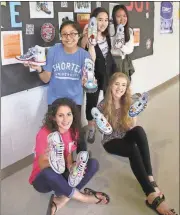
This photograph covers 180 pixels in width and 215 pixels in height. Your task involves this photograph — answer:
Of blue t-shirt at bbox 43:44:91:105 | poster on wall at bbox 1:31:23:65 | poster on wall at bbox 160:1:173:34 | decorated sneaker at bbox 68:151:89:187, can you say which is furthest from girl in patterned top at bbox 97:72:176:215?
poster on wall at bbox 160:1:173:34

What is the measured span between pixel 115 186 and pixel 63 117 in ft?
1.19

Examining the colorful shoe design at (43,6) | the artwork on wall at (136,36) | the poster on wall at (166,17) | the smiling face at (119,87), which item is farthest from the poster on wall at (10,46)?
the poster on wall at (166,17)

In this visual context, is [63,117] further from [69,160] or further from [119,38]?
[119,38]

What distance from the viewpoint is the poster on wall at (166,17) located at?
1.58 metres

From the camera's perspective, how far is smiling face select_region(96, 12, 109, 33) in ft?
3.49

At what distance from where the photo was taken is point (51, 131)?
A: 2.78 ft

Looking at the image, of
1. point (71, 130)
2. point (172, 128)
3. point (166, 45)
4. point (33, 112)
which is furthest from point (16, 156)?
point (166, 45)

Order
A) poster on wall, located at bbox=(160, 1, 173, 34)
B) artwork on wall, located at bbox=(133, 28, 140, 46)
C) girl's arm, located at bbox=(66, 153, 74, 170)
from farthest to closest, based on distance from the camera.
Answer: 1. poster on wall, located at bbox=(160, 1, 173, 34)
2. artwork on wall, located at bbox=(133, 28, 140, 46)
3. girl's arm, located at bbox=(66, 153, 74, 170)

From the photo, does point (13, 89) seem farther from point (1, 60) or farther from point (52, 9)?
point (52, 9)

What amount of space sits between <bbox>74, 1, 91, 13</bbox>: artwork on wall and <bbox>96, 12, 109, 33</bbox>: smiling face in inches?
4.9

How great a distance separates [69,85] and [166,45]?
3.55 ft

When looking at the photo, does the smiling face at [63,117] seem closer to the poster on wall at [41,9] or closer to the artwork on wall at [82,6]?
the poster on wall at [41,9]

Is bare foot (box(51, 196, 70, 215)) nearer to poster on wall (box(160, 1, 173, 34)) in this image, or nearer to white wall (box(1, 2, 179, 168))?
white wall (box(1, 2, 179, 168))

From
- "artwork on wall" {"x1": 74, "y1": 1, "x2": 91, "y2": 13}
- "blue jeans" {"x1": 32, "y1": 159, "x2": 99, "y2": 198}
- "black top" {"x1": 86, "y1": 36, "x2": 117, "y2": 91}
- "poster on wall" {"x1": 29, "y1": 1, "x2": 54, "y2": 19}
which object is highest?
"artwork on wall" {"x1": 74, "y1": 1, "x2": 91, "y2": 13}
